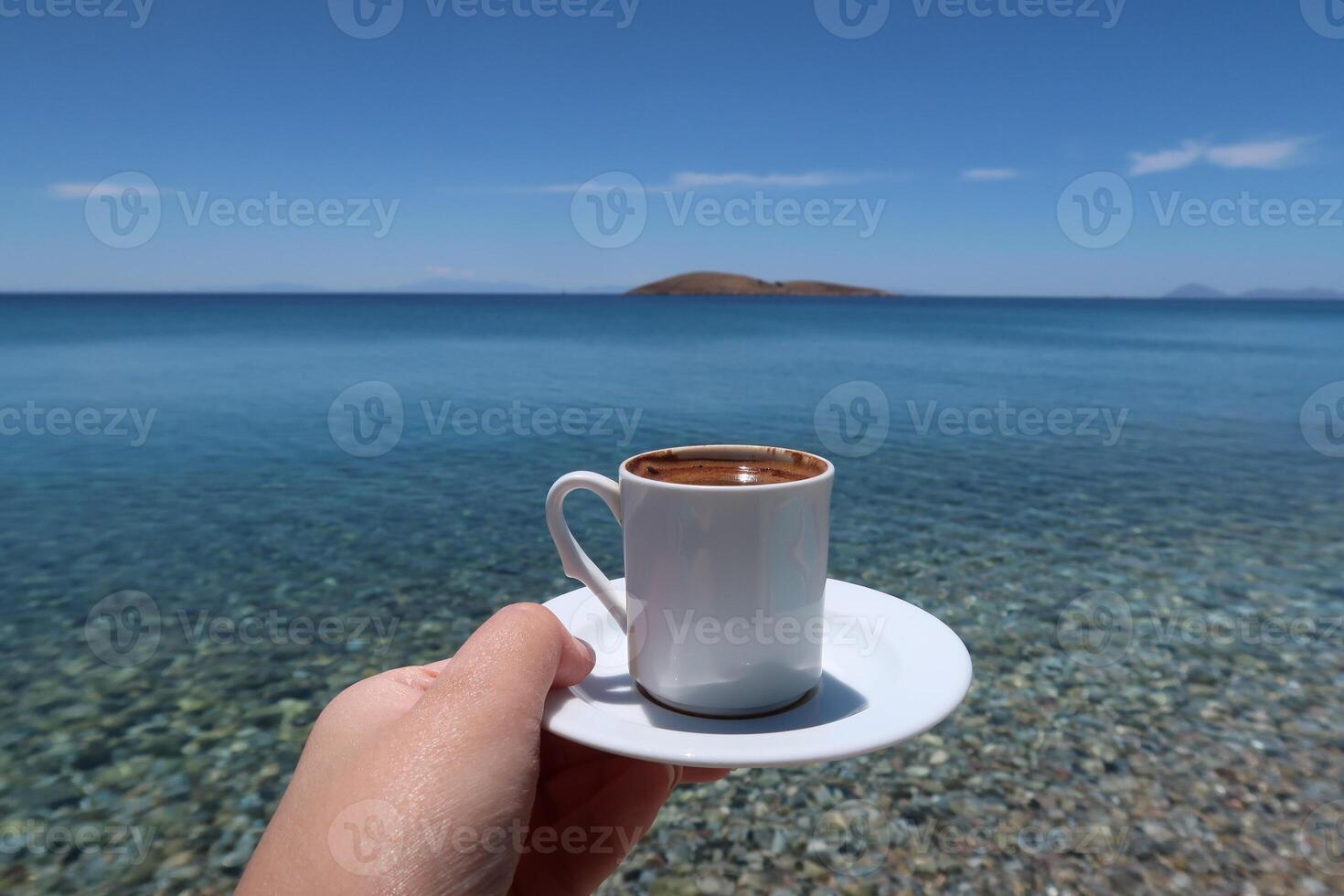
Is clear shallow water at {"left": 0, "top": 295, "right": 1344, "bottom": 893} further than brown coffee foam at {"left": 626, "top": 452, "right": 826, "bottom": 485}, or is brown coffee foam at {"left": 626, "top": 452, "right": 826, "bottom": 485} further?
clear shallow water at {"left": 0, "top": 295, "right": 1344, "bottom": 893}

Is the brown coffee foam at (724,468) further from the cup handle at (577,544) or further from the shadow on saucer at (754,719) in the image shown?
the shadow on saucer at (754,719)

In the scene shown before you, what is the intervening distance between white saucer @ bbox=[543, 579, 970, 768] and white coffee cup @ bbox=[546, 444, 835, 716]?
0.26 ft

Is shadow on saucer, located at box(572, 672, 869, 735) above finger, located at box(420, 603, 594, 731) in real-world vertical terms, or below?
below

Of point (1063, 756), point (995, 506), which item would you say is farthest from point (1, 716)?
point (995, 506)

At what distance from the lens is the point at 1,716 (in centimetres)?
628

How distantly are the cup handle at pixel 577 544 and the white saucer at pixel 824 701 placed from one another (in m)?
0.15

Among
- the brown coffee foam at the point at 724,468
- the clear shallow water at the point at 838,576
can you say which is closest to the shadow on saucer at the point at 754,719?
the brown coffee foam at the point at 724,468

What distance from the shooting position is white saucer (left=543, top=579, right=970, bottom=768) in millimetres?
1612

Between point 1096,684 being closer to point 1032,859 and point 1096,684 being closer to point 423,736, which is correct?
point 1032,859

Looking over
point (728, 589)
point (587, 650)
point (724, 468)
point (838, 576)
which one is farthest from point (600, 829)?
point (838, 576)

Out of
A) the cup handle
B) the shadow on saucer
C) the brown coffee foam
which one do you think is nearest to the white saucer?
the shadow on saucer

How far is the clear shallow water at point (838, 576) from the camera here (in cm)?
481

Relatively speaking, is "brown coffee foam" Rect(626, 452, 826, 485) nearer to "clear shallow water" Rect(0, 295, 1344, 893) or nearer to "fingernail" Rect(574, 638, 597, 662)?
"fingernail" Rect(574, 638, 597, 662)

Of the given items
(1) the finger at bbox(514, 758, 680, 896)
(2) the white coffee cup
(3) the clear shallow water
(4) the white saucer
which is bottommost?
(3) the clear shallow water
